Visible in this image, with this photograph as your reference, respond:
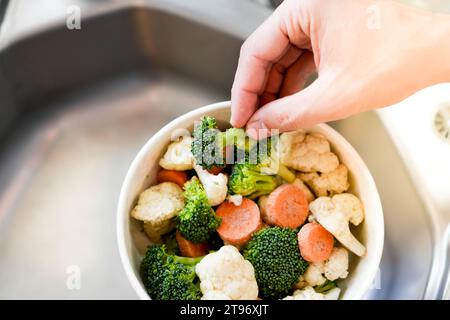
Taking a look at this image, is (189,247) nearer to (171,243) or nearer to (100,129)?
(171,243)

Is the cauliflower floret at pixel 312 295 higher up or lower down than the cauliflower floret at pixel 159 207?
lower down

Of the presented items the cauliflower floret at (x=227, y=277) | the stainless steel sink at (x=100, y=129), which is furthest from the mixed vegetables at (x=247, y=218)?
the stainless steel sink at (x=100, y=129)

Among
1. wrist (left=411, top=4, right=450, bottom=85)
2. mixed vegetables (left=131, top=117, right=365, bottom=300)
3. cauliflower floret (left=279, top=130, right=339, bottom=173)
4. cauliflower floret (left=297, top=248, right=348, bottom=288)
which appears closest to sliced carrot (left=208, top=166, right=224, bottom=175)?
mixed vegetables (left=131, top=117, right=365, bottom=300)

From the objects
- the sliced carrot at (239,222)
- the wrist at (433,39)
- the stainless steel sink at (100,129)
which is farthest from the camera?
A: the stainless steel sink at (100,129)

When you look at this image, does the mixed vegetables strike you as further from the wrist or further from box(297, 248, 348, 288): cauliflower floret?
the wrist

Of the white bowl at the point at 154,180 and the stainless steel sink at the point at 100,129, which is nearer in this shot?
the white bowl at the point at 154,180

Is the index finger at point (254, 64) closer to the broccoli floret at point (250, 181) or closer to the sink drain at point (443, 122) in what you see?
the broccoli floret at point (250, 181)
